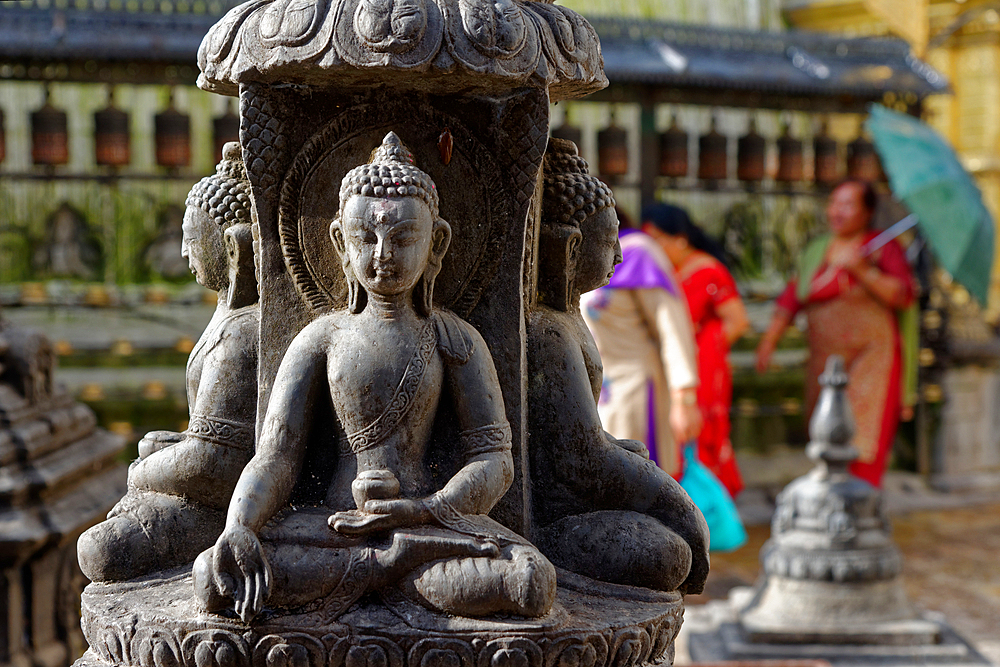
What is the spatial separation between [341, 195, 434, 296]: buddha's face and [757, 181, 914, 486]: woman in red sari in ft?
14.7

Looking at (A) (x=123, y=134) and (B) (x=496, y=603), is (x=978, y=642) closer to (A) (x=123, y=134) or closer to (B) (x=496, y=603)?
(B) (x=496, y=603)

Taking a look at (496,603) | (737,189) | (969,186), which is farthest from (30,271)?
(496,603)

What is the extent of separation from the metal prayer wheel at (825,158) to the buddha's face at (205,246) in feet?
19.5

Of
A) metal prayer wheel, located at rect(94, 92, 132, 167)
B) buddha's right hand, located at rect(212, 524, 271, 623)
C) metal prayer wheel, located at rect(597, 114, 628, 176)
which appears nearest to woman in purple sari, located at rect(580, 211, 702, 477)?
buddha's right hand, located at rect(212, 524, 271, 623)

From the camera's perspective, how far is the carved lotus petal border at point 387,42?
1.76m

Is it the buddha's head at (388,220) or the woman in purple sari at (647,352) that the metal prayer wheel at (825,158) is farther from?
the buddha's head at (388,220)

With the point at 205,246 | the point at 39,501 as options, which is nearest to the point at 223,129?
the point at 39,501

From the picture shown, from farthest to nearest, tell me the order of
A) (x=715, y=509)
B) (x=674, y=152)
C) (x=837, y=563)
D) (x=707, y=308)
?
(x=674, y=152) < (x=707, y=308) < (x=837, y=563) < (x=715, y=509)

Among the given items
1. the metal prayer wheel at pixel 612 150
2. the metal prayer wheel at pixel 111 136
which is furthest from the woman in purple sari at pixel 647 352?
the metal prayer wheel at pixel 111 136

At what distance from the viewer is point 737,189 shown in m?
7.32

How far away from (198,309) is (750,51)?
3.67 meters

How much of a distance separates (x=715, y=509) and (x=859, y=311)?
2.70 meters

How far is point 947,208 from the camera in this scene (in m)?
5.43

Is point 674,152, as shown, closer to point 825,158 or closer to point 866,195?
point 825,158
